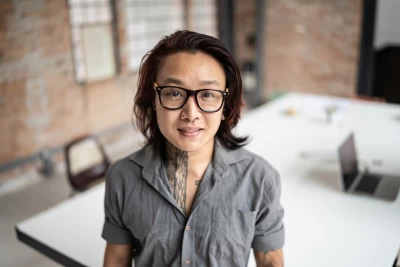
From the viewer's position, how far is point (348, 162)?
2.38 meters

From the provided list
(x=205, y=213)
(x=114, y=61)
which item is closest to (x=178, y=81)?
(x=205, y=213)

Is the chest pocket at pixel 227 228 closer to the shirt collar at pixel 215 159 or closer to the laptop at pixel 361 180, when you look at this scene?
the shirt collar at pixel 215 159

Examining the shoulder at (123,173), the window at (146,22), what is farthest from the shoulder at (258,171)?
the window at (146,22)

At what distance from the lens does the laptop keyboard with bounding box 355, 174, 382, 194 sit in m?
2.31

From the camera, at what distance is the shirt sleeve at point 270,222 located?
4.23ft

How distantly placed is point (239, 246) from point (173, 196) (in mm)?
255

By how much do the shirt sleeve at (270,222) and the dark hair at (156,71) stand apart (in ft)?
0.66

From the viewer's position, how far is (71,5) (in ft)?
15.2

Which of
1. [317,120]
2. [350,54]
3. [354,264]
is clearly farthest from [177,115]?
[350,54]

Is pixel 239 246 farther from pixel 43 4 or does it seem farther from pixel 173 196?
pixel 43 4

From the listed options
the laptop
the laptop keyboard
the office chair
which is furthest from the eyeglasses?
the office chair

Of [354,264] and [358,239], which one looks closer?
[354,264]

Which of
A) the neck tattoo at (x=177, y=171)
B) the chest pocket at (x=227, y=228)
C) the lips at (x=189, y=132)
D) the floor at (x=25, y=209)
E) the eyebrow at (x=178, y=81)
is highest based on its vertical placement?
the eyebrow at (x=178, y=81)

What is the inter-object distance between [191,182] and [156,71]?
0.37 metres
